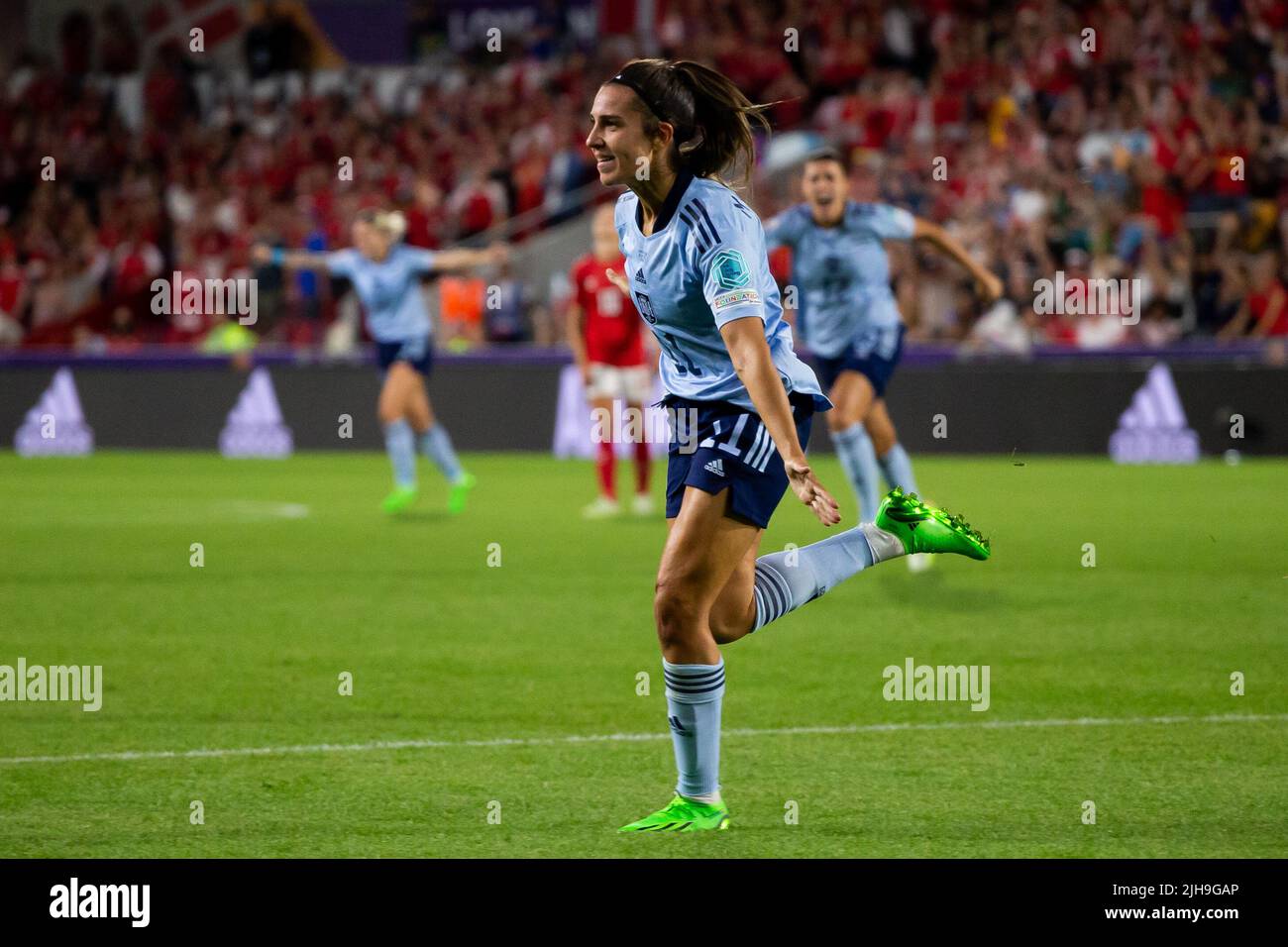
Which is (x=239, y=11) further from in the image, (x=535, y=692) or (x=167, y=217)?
(x=535, y=692)

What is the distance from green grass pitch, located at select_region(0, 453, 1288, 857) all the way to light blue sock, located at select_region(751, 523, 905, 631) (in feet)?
2.01

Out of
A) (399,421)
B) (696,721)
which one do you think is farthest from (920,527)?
(399,421)

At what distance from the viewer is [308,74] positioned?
33000 millimetres

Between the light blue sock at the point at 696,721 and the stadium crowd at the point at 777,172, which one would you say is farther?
the stadium crowd at the point at 777,172

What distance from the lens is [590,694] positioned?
8.16 meters

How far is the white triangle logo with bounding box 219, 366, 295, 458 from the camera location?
964 inches

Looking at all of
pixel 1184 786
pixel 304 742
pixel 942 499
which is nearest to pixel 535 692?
pixel 304 742

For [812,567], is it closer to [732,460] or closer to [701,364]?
[732,460]
